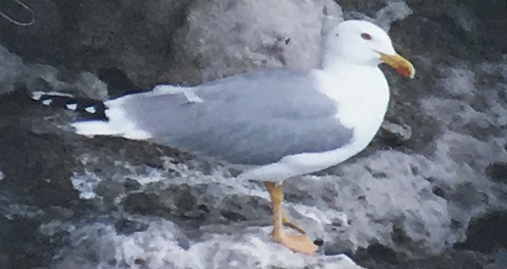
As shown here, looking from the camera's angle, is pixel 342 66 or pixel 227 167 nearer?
pixel 342 66

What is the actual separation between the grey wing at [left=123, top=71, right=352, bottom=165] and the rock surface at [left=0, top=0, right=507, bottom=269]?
0.16 meters

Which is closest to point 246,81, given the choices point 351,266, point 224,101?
point 224,101

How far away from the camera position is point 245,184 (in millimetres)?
1365

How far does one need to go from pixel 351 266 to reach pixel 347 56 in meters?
0.27

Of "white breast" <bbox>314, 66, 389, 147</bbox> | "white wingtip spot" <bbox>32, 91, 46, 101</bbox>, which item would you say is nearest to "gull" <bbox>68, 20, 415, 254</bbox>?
"white breast" <bbox>314, 66, 389, 147</bbox>

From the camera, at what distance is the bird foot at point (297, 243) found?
1.24 m

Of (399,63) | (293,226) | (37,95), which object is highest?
(399,63)

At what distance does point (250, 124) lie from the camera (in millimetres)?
1151

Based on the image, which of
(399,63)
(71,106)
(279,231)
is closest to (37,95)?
(71,106)

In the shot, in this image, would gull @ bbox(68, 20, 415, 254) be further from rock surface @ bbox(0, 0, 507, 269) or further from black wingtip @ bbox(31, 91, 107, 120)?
rock surface @ bbox(0, 0, 507, 269)

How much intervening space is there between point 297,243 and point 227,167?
5.6 inches

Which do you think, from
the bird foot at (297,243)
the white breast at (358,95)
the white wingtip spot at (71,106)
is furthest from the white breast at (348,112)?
the white wingtip spot at (71,106)

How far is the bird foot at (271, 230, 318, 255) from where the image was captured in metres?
1.24

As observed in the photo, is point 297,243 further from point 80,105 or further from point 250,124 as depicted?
point 80,105
